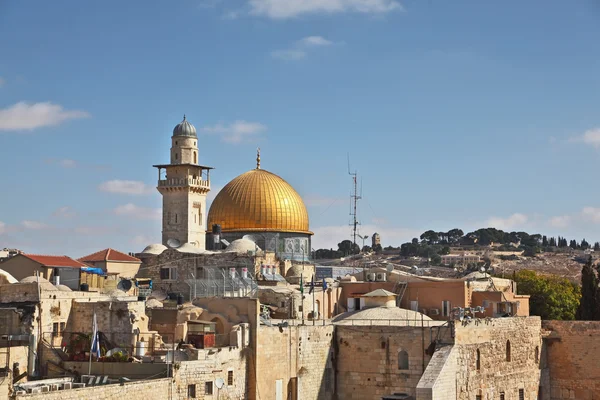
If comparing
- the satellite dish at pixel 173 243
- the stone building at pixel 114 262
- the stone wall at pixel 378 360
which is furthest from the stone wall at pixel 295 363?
the satellite dish at pixel 173 243

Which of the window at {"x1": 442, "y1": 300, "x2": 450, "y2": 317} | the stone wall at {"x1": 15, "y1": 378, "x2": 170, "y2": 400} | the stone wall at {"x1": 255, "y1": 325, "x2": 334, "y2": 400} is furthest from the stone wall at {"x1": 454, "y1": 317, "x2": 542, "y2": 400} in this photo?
the stone wall at {"x1": 15, "y1": 378, "x2": 170, "y2": 400}

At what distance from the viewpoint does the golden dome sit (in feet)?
166

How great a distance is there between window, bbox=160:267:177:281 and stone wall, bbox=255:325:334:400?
11.9m

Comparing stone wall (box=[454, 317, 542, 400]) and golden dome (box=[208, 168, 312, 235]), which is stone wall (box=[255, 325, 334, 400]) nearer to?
stone wall (box=[454, 317, 542, 400])

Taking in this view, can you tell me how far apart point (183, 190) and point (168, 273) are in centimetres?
662

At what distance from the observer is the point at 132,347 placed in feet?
101

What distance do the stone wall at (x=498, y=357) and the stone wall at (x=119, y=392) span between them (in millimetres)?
10722

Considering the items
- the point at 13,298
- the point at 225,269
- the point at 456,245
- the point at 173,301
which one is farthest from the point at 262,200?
the point at 456,245

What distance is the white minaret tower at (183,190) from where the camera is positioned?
49.9m

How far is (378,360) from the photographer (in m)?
34.0

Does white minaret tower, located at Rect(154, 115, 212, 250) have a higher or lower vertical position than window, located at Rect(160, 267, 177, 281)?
higher

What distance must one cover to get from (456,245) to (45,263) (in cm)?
12816

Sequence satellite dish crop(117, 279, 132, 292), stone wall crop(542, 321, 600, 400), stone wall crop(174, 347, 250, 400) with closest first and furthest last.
Answer: stone wall crop(174, 347, 250, 400) → satellite dish crop(117, 279, 132, 292) → stone wall crop(542, 321, 600, 400)

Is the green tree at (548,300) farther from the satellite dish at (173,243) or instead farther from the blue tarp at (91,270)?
the blue tarp at (91,270)
